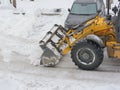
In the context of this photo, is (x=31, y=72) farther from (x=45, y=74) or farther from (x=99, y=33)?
(x=99, y=33)

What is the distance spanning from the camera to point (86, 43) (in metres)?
11.7

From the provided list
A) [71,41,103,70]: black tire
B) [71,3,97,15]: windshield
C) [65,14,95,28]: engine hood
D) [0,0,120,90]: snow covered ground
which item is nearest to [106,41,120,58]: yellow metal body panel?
[71,41,103,70]: black tire

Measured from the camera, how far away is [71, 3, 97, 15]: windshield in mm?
18750

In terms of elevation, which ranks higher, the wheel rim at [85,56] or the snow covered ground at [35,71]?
the wheel rim at [85,56]

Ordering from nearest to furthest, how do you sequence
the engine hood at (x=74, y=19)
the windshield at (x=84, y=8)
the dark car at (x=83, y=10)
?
1. the engine hood at (x=74, y=19)
2. the dark car at (x=83, y=10)
3. the windshield at (x=84, y=8)

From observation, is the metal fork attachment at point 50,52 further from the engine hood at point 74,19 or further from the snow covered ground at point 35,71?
the engine hood at point 74,19

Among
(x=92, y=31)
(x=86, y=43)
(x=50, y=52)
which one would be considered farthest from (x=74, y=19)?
(x=86, y=43)

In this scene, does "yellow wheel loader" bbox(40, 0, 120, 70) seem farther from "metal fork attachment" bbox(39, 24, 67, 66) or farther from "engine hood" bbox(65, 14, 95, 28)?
"engine hood" bbox(65, 14, 95, 28)

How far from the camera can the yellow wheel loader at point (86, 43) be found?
11602 mm

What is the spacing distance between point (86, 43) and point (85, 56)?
383 millimetres

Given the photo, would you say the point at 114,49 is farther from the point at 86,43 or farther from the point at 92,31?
the point at 92,31

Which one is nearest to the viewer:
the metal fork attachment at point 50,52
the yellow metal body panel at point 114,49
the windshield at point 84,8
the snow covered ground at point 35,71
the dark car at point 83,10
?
the snow covered ground at point 35,71

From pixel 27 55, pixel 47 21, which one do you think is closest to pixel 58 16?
pixel 47 21

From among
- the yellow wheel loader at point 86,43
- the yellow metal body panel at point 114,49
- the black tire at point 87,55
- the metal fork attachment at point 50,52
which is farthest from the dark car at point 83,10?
the yellow metal body panel at point 114,49
